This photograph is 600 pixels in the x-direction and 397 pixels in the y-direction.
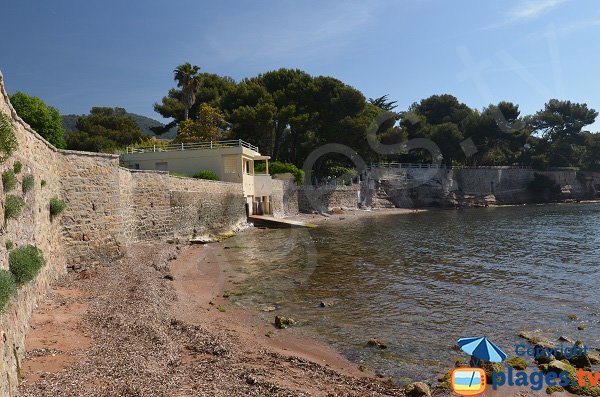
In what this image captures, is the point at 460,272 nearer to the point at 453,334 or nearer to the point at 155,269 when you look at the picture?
the point at 453,334

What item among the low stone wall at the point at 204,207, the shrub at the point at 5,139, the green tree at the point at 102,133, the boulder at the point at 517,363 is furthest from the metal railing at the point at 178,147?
the boulder at the point at 517,363

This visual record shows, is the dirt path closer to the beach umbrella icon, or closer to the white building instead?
the beach umbrella icon

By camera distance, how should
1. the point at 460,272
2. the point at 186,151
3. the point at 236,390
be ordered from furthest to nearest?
the point at 186,151
the point at 460,272
the point at 236,390

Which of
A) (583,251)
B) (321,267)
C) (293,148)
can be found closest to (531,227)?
(583,251)

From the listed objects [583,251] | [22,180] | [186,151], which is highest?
[186,151]

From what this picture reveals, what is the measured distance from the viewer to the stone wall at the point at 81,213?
7340mm

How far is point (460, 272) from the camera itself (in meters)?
17.3

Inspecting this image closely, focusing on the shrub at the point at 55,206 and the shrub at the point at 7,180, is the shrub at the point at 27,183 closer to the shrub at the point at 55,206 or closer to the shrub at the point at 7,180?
the shrub at the point at 7,180

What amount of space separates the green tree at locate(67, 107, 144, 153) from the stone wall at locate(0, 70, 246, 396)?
28.0 m

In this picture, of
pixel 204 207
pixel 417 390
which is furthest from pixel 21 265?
pixel 204 207

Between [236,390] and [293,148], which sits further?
[293,148]

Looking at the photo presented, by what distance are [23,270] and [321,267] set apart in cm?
1301

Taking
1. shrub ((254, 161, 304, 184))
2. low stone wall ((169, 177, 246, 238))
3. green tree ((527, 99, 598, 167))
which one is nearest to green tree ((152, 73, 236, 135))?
shrub ((254, 161, 304, 184))

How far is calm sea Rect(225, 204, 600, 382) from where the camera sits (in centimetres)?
973
